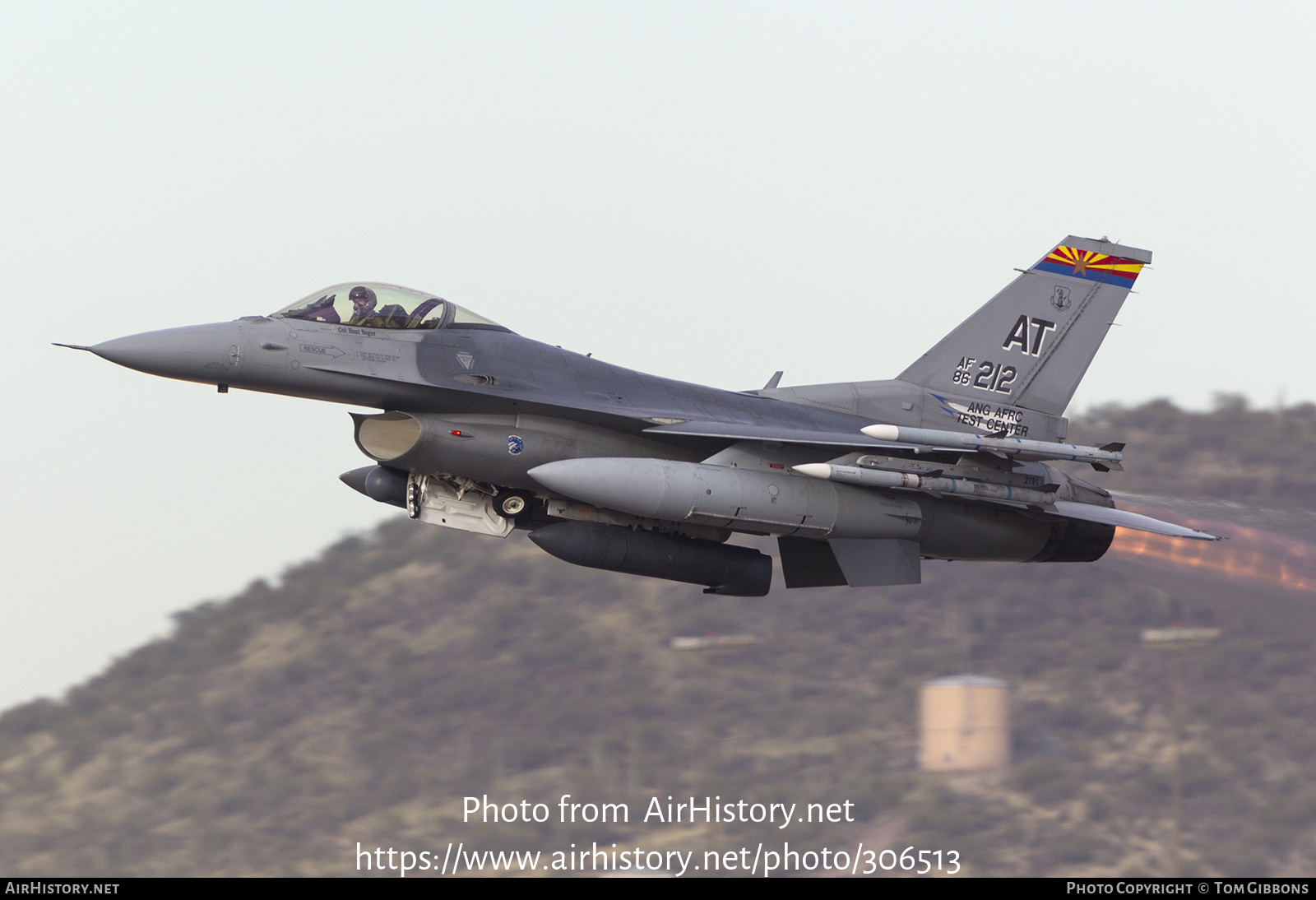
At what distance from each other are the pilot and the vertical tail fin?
6.23m

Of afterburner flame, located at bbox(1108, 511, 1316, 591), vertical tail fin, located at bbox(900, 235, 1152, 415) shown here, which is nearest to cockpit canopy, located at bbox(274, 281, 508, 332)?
vertical tail fin, located at bbox(900, 235, 1152, 415)

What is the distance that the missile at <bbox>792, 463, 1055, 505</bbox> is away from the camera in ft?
50.9

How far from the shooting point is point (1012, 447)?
15.5 meters

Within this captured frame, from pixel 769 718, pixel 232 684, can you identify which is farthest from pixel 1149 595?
pixel 232 684

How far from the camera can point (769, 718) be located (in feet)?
174

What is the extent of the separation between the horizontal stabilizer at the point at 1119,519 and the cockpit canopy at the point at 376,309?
6888 millimetres

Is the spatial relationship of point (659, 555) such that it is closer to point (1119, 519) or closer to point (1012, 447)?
point (1012, 447)

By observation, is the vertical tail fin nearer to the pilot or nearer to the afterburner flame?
the afterburner flame

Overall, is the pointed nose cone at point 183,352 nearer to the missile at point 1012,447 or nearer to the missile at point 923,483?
the missile at point 923,483

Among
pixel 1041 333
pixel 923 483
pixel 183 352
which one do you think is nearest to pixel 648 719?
pixel 1041 333

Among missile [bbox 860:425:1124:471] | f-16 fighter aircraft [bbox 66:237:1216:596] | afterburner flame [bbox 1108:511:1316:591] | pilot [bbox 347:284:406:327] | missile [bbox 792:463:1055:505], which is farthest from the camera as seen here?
afterburner flame [bbox 1108:511:1316:591]

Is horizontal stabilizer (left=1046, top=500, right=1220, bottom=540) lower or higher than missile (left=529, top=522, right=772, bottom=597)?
higher

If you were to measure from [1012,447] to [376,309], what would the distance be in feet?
21.7

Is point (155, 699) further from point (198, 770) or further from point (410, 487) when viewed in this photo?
point (410, 487)
